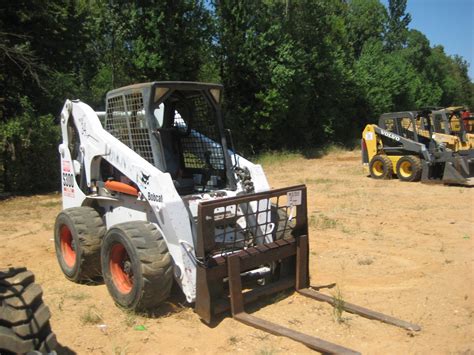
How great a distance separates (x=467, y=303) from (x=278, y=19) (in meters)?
21.3

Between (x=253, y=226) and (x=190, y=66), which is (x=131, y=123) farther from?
(x=190, y=66)

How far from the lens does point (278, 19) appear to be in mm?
24297

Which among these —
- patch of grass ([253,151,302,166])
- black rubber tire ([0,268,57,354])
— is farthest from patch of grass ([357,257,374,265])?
patch of grass ([253,151,302,166])

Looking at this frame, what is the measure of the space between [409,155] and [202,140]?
10.6m

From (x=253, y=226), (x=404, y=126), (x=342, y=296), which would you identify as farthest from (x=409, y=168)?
(x=253, y=226)

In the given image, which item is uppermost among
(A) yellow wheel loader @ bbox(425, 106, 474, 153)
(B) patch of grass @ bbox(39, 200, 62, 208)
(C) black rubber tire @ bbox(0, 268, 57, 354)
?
(A) yellow wheel loader @ bbox(425, 106, 474, 153)

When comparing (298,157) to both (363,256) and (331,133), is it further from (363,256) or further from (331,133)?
(363,256)

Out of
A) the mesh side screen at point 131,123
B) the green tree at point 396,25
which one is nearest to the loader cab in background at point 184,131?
the mesh side screen at point 131,123

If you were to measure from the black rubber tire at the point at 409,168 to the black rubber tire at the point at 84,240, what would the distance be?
1103 cm

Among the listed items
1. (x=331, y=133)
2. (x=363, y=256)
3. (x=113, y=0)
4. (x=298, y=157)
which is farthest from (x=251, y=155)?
(x=363, y=256)

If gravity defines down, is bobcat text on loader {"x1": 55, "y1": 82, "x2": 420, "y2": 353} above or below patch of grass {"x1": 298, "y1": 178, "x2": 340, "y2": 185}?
above

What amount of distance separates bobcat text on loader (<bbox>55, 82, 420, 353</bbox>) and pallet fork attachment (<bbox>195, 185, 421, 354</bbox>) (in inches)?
0.4

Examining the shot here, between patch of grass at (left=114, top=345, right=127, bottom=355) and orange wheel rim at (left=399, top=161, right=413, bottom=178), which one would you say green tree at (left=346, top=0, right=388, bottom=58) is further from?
→ patch of grass at (left=114, top=345, right=127, bottom=355)

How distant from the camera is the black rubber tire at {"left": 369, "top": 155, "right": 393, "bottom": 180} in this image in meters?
15.4
